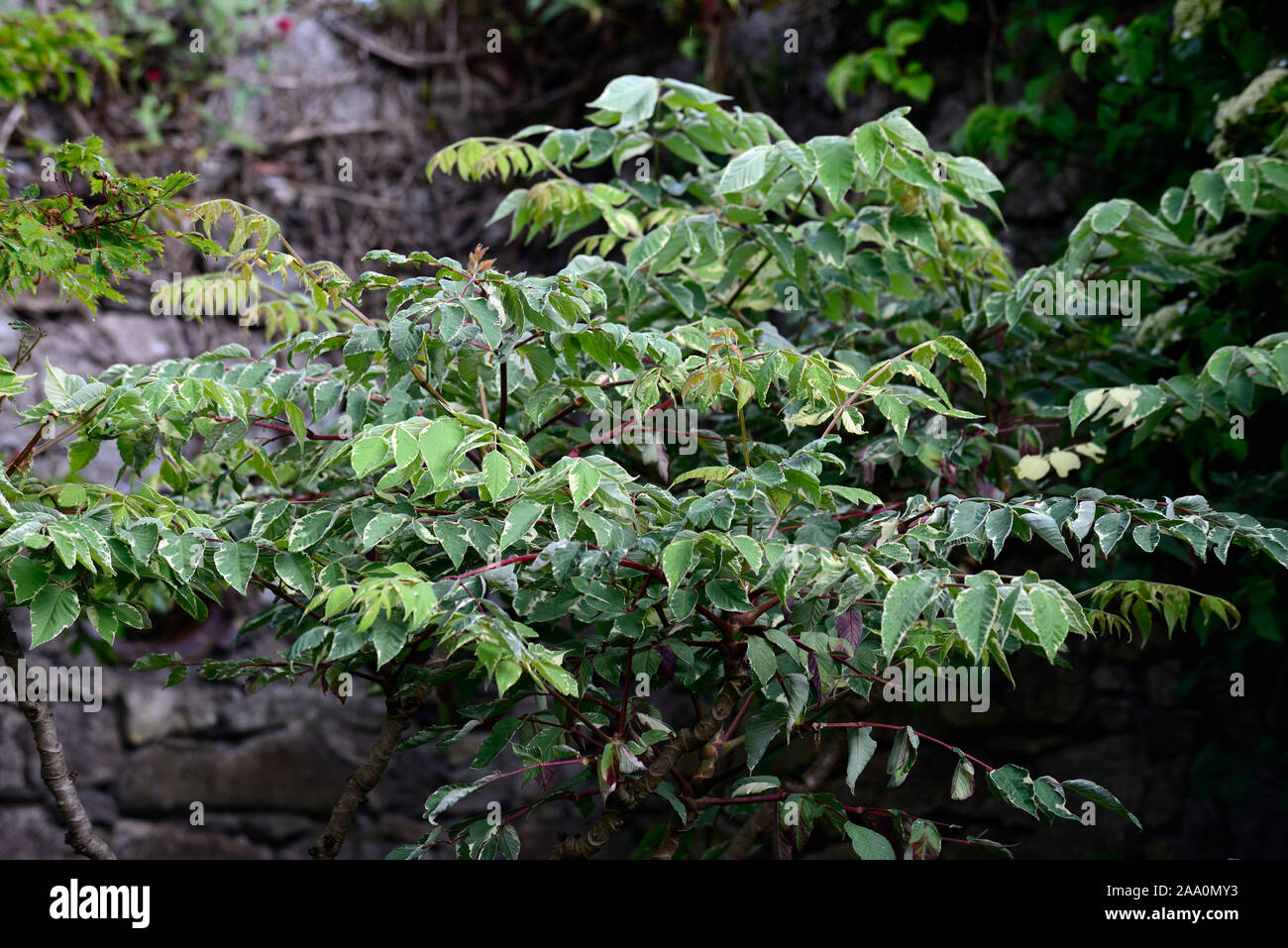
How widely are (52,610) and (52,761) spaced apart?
438mm

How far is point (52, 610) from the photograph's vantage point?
1.46 metres

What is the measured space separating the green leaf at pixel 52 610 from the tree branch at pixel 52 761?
28cm

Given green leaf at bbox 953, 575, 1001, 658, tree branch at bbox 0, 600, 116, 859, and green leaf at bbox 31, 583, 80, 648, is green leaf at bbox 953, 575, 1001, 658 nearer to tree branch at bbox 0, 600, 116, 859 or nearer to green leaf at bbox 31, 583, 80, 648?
green leaf at bbox 31, 583, 80, 648

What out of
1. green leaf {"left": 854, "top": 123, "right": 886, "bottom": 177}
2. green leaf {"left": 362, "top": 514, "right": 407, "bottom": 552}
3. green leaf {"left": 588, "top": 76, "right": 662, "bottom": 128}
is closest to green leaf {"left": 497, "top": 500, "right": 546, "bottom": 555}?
green leaf {"left": 362, "top": 514, "right": 407, "bottom": 552}

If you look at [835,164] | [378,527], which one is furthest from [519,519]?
[835,164]

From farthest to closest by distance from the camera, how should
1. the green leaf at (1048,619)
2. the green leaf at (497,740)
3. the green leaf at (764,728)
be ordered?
1. the green leaf at (497,740)
2. the green leaf at (764,728)
3. the green leaf at (1048,619)

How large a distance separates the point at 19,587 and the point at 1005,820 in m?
2.83

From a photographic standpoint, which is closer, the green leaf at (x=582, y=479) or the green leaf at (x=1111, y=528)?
the green leaf at (x=582, y=479)

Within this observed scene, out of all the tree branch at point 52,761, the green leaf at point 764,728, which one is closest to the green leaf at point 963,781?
the green leaf at point 764,728

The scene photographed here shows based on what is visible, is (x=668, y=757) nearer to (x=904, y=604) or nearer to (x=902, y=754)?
(x=902, y=754)

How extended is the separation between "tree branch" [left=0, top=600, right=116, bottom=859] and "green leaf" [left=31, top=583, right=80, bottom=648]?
0.28 metres

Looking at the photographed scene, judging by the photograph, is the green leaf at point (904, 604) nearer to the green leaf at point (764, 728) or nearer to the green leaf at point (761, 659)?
the green leaf at point (761, 659)

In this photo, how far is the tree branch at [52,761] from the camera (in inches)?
67.1
